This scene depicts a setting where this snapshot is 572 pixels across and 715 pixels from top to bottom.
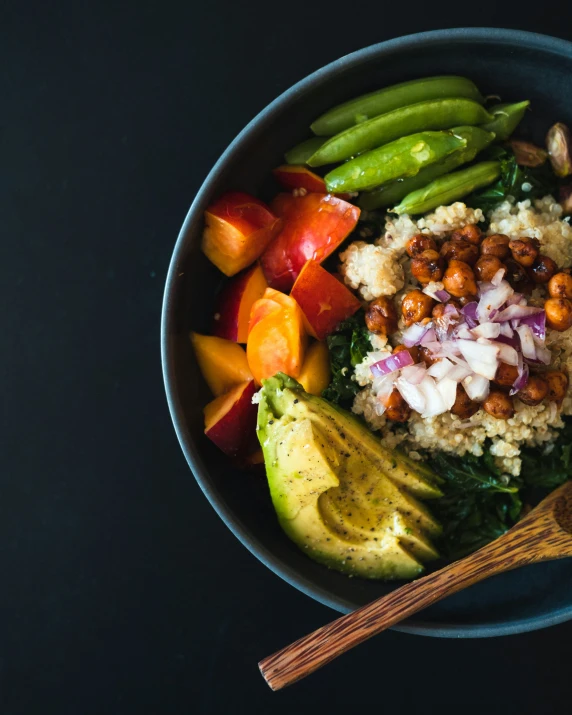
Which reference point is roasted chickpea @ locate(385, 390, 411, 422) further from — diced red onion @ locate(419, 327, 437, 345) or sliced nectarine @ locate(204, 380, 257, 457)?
sliced nectarine @ locate(204, 380, 257, 457)

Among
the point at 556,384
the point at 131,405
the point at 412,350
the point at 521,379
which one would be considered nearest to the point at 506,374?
the point at 521,379

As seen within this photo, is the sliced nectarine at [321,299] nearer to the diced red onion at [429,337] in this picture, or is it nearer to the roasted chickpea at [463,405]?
the diced red onion at [429,337]

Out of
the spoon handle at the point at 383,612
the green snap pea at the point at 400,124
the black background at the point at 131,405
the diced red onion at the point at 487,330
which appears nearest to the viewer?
the spoon handle at the point at 383,612

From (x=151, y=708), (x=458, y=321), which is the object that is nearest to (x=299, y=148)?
(x=458, y=321)

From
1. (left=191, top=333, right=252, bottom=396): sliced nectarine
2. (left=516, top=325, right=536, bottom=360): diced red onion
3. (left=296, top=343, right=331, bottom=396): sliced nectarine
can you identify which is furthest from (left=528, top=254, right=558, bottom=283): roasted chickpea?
(left=191, top=333, right=252, bottom=396): sliced nectarine

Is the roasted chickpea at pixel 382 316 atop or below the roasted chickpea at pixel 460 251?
below

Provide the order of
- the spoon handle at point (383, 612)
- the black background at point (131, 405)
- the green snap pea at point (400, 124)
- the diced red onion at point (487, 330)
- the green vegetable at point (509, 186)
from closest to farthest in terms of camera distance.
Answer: the spoon handle at point (383, 612)
the diced red onion at point (487, 330)
the green snap pea at point (400, 124)
the green vegetable at point (509, 186)
the black background at point (131, 405)

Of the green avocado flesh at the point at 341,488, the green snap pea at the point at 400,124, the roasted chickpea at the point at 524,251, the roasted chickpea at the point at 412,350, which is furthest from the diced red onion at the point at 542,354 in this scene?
the green snap pea at the point at 400,124

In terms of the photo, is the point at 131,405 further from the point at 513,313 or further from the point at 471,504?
the point at 513,313

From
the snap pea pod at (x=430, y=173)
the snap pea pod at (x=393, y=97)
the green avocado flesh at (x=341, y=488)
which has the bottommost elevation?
the green avocado flesh at (x=341, y=488)
